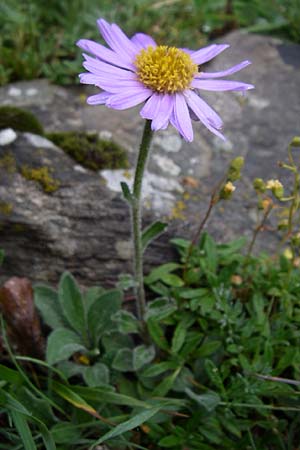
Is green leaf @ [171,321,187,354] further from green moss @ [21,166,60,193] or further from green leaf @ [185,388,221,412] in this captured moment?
green moss @ [21,166,60,193]

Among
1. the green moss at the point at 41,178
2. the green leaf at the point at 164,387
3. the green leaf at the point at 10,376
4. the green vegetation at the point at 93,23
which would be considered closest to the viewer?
the green leaf at the point at 10,376

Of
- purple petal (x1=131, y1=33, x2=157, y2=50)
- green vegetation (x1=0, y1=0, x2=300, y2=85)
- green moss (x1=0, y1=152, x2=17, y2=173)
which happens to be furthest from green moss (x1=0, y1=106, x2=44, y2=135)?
purple petal (x1=131, y1=33, x2=157, y2=50)

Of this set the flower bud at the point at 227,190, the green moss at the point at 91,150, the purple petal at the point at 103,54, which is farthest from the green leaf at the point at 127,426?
the green moss at the point at 91,150

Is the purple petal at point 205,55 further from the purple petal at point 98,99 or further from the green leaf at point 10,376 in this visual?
the green leaf at point 10,376

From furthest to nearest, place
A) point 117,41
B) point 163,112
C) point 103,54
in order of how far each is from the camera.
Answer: point 117,41 → point 103,54 → point 163,112

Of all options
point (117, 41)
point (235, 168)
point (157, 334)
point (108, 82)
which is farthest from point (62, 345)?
point (117, 41)

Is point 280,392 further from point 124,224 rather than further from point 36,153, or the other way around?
point 36,153

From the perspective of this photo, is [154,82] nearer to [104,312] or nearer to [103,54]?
[103,54]
